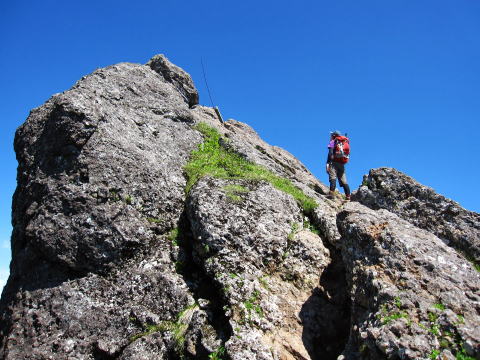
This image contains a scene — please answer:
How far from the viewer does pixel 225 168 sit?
76.7 feet

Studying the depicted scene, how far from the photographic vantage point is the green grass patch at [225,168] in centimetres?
2083

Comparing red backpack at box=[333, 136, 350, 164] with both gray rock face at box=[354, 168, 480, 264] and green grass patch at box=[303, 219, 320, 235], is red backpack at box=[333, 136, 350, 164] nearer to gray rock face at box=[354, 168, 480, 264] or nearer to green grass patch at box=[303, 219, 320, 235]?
gray rock face at box=[354, 168, 480, 264]

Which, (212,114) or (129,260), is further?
(212,114)

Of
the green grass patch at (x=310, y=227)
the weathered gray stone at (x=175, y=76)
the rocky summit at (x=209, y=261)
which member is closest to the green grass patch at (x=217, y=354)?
the rocky summit at (x=209, y=261)

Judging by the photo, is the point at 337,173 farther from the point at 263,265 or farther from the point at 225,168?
the point at 263,265

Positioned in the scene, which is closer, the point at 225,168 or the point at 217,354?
the point at 217,354

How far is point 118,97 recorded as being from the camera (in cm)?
2595

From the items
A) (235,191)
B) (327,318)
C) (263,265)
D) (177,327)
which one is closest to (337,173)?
(235,191)

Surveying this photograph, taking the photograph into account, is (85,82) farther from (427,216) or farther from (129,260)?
(427,216)

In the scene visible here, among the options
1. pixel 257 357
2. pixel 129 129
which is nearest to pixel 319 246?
pixel 257 357

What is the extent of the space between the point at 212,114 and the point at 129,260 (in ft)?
80.6

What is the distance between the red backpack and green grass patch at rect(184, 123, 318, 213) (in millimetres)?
4447

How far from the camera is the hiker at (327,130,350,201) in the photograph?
25891 millimetres

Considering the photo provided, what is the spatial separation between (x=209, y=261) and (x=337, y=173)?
1461 centimetres
